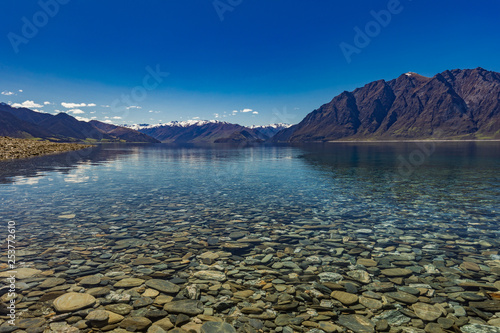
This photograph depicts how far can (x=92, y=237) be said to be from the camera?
46.3ft

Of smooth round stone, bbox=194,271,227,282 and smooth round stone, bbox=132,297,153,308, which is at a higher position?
smooth round stone, bbox=132,297,153,308

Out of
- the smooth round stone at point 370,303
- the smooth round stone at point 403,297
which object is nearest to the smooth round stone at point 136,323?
the smooth round stone at point 370,303

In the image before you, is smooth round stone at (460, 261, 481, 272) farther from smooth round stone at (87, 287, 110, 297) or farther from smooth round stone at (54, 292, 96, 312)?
smooth round stone at (54, 292, 96, 312)

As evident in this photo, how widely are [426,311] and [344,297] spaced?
2.31 meters

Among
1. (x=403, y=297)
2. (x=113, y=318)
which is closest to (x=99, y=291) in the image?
(x=113, y=318)

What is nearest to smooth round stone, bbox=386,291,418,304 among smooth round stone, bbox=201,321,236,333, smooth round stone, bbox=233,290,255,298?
smooth round stone, bbox=233,290,255,298

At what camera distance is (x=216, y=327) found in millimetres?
7270

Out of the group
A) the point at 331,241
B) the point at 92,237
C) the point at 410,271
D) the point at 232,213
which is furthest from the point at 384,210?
the point at 92,237

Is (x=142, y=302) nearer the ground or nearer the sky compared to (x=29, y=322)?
nearer the ground

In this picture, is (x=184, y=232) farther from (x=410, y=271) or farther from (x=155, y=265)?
(x=410, y=271)

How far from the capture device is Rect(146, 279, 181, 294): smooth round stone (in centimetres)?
910

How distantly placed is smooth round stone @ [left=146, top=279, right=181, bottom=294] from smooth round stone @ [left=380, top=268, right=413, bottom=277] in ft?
25.7

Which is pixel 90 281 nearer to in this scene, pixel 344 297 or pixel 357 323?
pixel 344 297

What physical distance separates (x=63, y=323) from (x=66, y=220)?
11.9m
